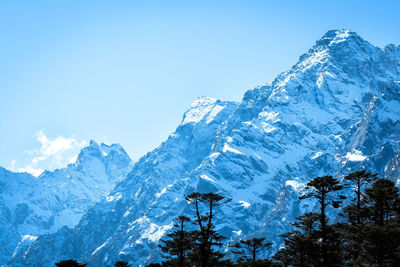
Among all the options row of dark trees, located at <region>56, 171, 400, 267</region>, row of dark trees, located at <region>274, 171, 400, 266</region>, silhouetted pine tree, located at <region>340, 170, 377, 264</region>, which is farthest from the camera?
silhouetted pine tree, located at <region>340, 170, 377, 264</region>

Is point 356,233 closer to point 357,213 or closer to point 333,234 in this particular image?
point 333,234

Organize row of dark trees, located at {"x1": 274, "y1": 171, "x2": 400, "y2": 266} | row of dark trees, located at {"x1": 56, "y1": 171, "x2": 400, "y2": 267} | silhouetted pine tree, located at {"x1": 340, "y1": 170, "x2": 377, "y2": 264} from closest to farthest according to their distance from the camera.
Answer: row of dark trees, located at {"x1": 274, "y1": 171, "x2": 400, "y2": 266}, row of dark trees, located at {"x1": 56, "y1": 171, "x2": 400, "y2": 267}, silhouetted pine tree, located at {"x1": 340, "y1": 170, "x2": 377, "y2": 264}

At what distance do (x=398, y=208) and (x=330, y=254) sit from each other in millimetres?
12093

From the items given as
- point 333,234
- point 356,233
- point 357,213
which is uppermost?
point 357,213

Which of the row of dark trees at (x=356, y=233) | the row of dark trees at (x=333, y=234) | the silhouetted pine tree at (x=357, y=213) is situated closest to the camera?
the row of dark trees at (x=356, y=233)

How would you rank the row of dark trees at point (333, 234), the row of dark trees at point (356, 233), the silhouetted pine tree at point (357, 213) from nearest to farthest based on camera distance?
the row of dark trees at point (356, 233)
the row of dark trees at point (333, 234)
the silhouetted pine tree at point (357, 213)

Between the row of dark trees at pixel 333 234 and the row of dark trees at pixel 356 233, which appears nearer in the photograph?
the row of dark trees at pixel 356 233

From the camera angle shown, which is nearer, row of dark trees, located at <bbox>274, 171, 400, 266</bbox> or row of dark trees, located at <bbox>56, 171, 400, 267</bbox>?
row of dark trees, located at <bbox>274, 171, 400, 266</bbox>

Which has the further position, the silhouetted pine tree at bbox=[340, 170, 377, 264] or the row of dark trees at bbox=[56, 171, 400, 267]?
the silhouetted pine tree at bbox=[340, 170, 377, 264]

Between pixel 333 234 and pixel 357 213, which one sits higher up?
pixel 357 213

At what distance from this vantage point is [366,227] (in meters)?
45.0

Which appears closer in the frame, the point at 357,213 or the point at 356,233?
the point at 356,233

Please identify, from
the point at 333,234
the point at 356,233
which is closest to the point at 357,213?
the point at 356,233

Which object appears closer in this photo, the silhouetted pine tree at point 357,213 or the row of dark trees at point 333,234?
the row of dark trees at point 333,234
